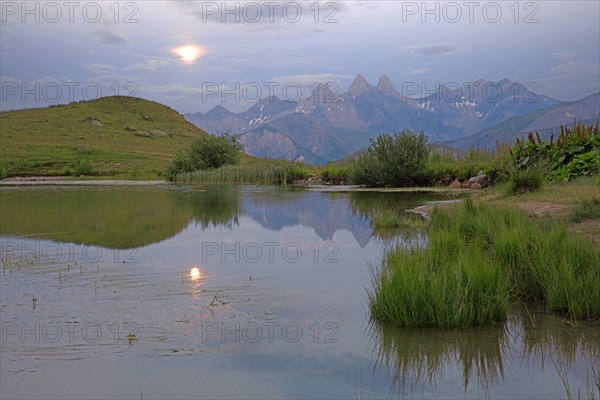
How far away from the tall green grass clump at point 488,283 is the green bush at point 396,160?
20.9m

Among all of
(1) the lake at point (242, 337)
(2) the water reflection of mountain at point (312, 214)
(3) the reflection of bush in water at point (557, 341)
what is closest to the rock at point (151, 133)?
(2) the water reflection of mountain at point (312, 214)

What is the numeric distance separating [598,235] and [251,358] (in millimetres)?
5689

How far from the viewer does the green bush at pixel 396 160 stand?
28.5 m

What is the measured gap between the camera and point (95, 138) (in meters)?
88.2

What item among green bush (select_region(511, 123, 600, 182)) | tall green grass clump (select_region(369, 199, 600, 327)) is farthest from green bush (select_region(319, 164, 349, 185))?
tall green grass clump (select_region(369, 199, 600, 327))

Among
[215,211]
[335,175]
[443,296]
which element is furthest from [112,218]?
[335,175]

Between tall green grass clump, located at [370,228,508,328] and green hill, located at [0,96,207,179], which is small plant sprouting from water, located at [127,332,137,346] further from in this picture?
green hill, located at [0,96,207,179]

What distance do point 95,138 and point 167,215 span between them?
245ft

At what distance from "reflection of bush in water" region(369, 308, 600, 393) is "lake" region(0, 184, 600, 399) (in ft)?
0.05

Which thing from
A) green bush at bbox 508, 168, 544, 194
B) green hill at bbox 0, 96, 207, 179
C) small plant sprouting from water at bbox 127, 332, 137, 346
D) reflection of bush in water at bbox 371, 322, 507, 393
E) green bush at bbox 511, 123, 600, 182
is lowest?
reflection of bush in water at bbox 371, 322, 507, 393

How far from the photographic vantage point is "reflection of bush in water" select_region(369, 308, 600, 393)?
500cm

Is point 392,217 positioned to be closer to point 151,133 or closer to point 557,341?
point 557,341

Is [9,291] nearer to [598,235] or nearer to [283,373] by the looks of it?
[283,373]

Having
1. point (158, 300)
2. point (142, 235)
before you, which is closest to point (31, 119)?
A: point (142, 235)
